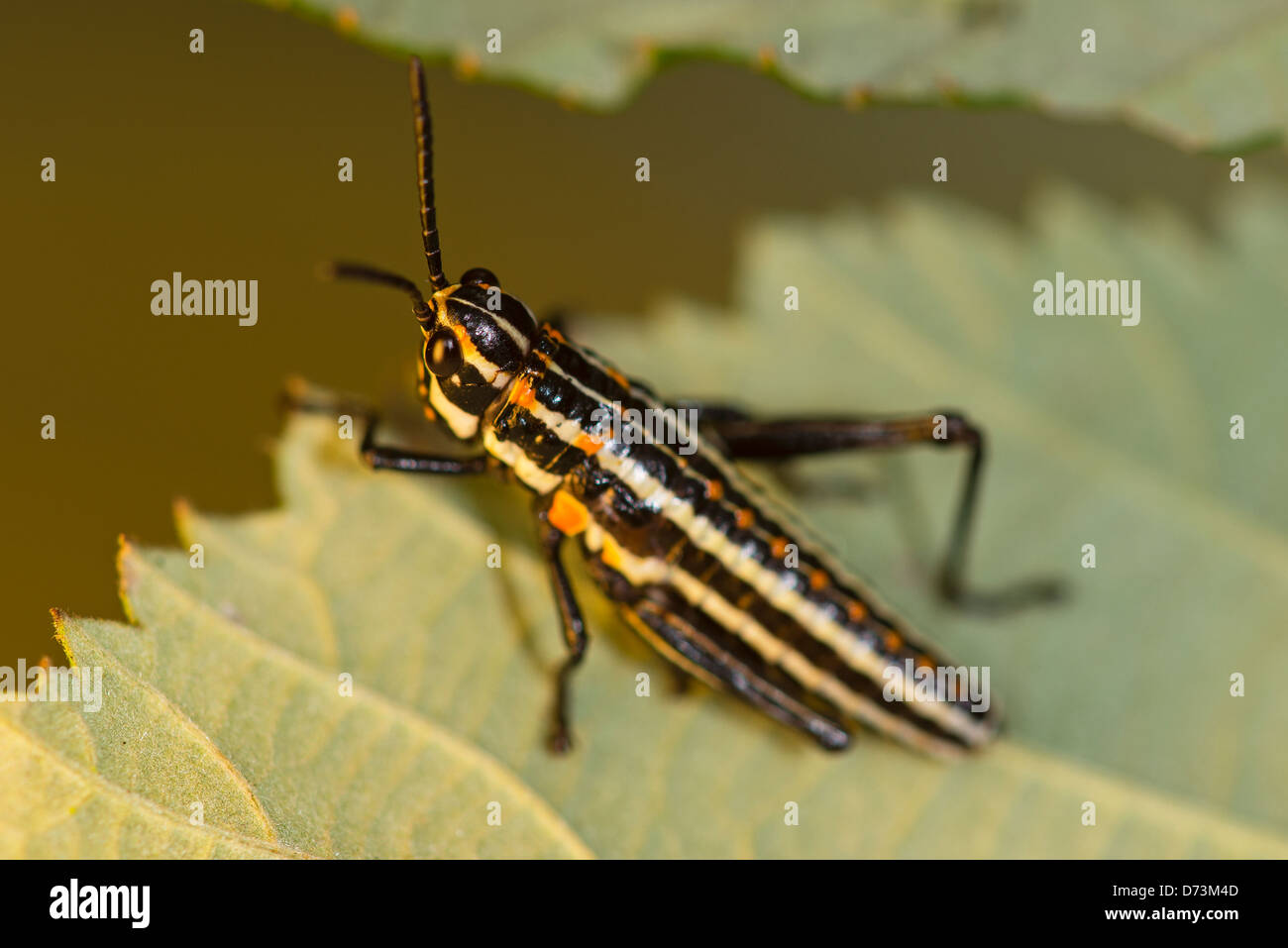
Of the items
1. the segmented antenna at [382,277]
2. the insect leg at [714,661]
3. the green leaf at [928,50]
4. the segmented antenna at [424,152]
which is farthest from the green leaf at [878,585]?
the green leaf at [928,50]

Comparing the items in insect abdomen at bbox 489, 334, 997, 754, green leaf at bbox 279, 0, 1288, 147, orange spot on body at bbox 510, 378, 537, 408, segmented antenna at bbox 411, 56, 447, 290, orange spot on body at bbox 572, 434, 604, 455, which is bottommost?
insect abdomen at bbox 489, 334, 997, 754

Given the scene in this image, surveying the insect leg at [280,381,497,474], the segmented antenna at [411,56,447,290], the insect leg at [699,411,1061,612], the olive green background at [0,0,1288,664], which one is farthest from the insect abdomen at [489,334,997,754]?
the olive green background at [0,0,1288,664]

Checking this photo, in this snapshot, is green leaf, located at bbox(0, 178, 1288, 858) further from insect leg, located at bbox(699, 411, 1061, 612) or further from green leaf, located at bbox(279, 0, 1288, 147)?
green leaf, located at bbox(279, 0, 1288, 147)

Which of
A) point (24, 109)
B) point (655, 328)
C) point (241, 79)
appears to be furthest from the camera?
point (241, 79)

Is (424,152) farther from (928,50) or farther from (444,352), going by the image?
(928,50)

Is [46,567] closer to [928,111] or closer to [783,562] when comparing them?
[783,562]
